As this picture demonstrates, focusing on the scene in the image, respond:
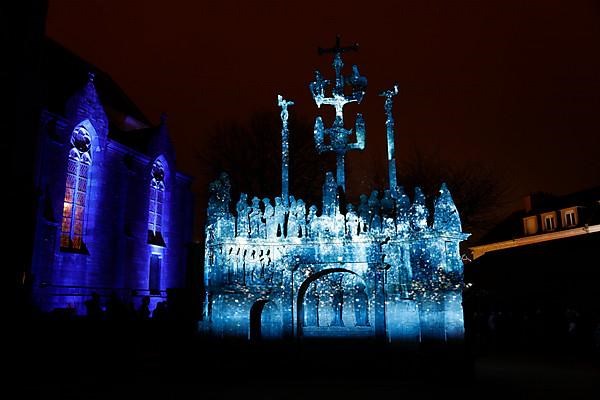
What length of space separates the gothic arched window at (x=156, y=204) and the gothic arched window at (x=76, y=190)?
577 cm

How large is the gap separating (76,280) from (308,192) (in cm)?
1609

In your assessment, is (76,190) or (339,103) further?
(76,190)

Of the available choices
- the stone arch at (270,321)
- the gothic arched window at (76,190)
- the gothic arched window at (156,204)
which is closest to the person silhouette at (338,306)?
the stone arch at (270,321)

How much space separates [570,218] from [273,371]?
31.5 meters

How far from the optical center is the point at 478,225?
1283 inches

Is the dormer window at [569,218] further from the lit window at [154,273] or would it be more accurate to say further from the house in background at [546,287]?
the lit window at [154,273]

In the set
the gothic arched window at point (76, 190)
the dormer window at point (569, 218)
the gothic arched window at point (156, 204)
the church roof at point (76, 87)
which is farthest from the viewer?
the dormer window at point (569, 218)

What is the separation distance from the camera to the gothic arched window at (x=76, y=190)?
1032 inches

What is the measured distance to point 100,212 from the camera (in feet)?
90.5

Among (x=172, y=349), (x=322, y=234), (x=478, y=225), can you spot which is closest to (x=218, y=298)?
(x=172, y=349)

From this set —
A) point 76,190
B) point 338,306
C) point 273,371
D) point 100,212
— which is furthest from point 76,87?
point 273,371

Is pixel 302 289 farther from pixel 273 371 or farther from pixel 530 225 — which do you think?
pixel 530 225

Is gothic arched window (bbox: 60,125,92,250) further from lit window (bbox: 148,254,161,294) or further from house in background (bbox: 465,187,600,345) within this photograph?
house in background (bbox: 465,187,600,345)

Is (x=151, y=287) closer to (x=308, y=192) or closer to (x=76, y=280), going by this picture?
(x=76, y=280)
